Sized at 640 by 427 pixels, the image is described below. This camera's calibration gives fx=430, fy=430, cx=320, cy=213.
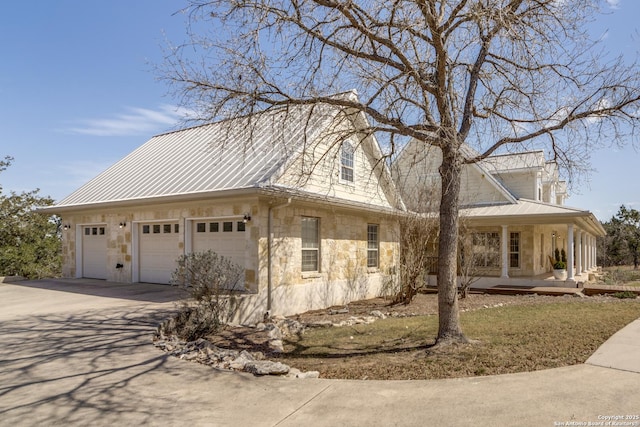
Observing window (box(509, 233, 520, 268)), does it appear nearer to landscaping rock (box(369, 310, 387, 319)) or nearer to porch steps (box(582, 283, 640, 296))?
porch steps (box(582, 283, 640, 296))

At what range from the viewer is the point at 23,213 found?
23.9 meters

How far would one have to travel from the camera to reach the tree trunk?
703 cm

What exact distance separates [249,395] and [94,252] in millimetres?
12436

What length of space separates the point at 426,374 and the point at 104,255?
1261 centimetres

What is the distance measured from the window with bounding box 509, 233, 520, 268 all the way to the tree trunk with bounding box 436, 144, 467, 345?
555 inches

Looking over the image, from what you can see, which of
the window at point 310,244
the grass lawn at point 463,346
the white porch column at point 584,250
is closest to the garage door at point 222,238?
the window at point 310,244

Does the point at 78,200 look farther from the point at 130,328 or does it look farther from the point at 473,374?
the point at 473,374

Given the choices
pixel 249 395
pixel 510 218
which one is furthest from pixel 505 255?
pixel 249 395

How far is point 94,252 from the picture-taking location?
1506 cm

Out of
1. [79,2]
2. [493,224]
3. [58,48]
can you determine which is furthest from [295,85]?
[493,224]

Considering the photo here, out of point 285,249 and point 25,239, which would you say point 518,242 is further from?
point 25,239

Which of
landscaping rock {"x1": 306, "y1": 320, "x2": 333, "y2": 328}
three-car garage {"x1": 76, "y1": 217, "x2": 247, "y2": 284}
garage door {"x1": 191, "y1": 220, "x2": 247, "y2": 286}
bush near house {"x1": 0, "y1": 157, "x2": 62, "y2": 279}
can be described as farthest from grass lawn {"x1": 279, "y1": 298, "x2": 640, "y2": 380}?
bush near house {"x1": 0, "y1": 157, "x2": 62, "y2": 279}

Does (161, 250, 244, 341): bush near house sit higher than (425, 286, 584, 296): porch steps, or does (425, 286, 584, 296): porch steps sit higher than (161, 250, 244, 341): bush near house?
(161, 250, 244, 341): bush near house

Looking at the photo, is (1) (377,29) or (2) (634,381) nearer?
(2) (634,381)
